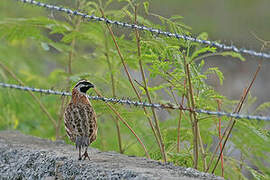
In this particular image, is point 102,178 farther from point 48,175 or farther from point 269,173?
point 269,173

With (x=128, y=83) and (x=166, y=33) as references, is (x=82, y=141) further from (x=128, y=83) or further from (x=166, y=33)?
(x=128, y=83)

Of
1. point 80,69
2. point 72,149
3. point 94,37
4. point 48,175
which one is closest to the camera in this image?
point 48,175

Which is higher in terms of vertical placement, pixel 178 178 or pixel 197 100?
pixel 197 100

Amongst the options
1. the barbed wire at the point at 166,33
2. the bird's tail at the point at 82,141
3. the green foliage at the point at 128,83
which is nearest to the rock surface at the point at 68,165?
the bird's tail at the point at 82,141

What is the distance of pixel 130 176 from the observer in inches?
116

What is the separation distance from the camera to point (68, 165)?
10.8ft

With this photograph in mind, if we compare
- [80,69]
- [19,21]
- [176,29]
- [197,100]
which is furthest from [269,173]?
[80,69]

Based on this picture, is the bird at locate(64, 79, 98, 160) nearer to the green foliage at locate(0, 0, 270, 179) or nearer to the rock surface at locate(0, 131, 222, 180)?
the rock surface at locate(0, 131, 222, 180)

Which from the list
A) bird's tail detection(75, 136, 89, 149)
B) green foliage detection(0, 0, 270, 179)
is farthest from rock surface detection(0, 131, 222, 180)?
green foliage detection(0, 0, 270, 179)

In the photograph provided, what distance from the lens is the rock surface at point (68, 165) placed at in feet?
9.88

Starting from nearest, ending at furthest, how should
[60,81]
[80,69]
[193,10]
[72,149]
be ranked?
[72,149]
[60,81]
[80,69]
[193,10]

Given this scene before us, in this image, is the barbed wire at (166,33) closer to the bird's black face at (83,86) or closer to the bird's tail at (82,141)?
the bird's black face at (83,86)

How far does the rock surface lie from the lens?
301 cm

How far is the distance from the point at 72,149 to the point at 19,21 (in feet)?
4.63
